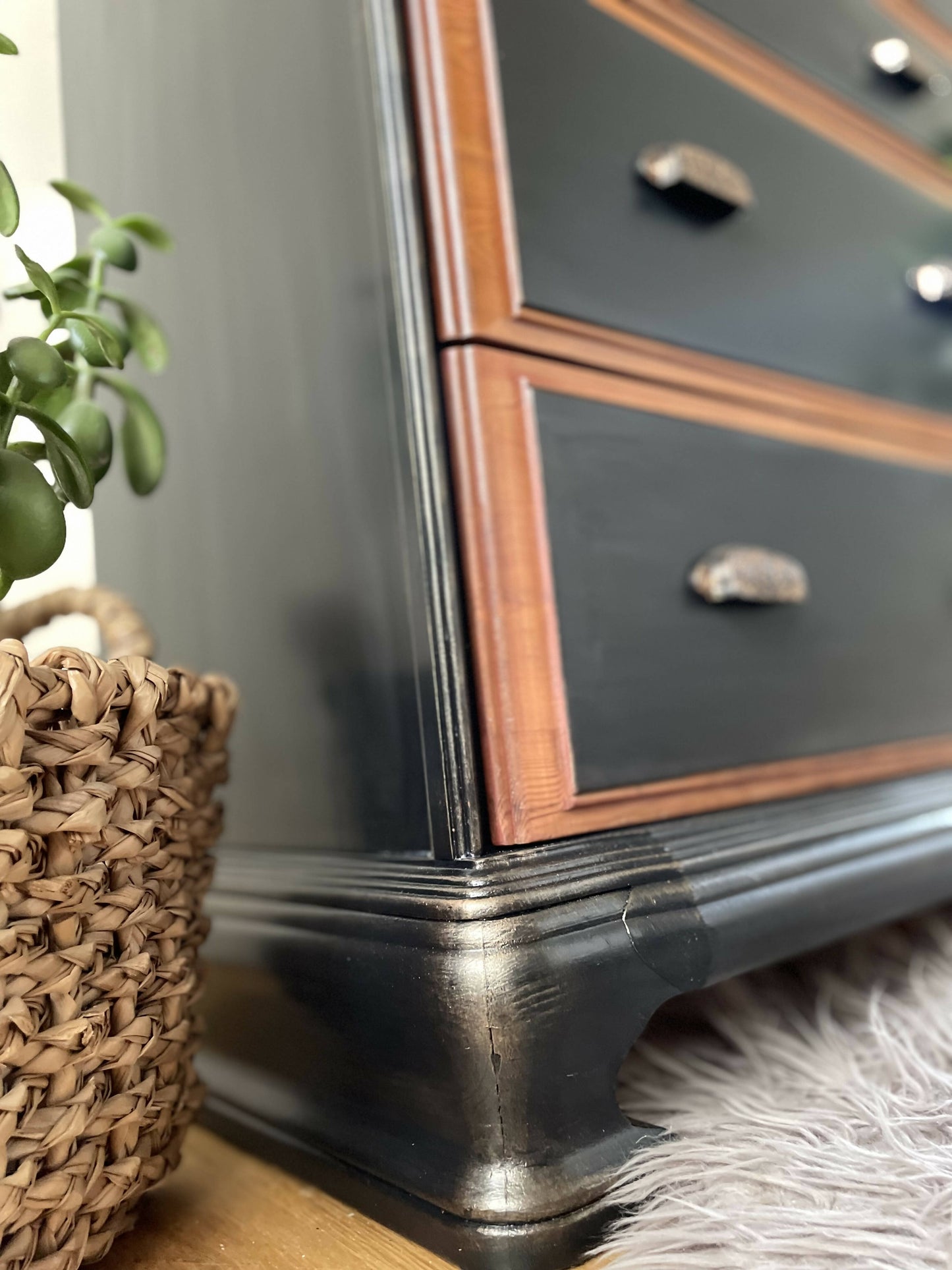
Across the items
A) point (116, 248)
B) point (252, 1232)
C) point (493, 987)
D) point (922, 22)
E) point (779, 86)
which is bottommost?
point (252, 1232)

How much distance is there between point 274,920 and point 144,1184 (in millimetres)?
153

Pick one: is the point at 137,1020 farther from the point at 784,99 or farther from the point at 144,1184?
the point at 784,99

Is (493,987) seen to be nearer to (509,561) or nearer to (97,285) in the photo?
(509,561)

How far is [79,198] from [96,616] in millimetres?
242

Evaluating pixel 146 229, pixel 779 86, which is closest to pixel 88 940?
pixel 146 229

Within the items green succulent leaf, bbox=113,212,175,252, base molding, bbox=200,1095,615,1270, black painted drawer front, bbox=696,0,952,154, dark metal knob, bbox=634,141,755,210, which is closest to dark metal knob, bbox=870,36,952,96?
black painted drawer front, bbox=696,0,952,154

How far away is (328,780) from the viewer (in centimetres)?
57

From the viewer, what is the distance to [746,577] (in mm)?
600

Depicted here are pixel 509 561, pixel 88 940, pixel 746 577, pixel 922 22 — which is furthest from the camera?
pixel 922 22

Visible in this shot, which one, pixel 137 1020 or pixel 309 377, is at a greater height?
pixel 309 377

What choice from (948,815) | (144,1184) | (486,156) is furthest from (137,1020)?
(948,815)

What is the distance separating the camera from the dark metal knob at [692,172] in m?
0.59

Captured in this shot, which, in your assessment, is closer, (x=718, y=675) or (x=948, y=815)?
(x=718, y=675)

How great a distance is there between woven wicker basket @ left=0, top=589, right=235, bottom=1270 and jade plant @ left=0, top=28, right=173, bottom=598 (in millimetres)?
61
